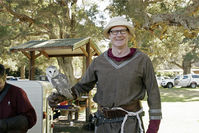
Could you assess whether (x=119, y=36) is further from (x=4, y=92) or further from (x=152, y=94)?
(x=4, y=92)

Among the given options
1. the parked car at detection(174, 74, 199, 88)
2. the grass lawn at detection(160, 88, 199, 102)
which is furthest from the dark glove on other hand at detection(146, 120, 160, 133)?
the parked car at detection(174, 74, 199, 88)

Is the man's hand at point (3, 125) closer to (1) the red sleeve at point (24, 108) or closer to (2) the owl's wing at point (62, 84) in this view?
(1) the red sleeve at point (24, 108)

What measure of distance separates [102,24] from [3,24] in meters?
6.27

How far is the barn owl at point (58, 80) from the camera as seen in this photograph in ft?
7.07

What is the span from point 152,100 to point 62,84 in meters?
0.85

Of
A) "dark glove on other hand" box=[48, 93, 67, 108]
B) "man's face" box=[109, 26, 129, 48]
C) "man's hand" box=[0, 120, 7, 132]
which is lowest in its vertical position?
"man's hand" box=[0, 120, 7, 132]

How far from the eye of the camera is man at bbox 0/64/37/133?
116 inches

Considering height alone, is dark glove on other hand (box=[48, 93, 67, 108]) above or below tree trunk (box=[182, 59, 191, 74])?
below

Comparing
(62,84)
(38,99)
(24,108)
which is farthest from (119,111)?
(38,99)

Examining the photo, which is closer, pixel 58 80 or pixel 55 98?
pixel 58 80

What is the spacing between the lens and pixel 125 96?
2.40m

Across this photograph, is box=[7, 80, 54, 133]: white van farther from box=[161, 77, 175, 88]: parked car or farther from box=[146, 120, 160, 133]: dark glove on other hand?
box=[161, 77, 175, 88]: parked car

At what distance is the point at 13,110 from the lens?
304cm

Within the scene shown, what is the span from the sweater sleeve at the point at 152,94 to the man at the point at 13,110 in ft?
5.07
